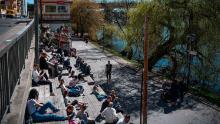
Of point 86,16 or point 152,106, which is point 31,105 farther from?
point 86,16

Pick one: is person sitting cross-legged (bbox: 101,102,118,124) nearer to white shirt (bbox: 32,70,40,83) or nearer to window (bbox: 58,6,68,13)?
white shirt (bbox: 32,70,40,83)

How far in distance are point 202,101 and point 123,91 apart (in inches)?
201

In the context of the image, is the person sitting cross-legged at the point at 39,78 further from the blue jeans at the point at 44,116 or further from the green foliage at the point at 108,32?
the green foliage at the point at 108,32

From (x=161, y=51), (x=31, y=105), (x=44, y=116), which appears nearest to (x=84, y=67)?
(x=161, y=51)

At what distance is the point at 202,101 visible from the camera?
77.6 feet

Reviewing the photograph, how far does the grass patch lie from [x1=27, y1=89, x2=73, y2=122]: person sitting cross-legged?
11.3 meters

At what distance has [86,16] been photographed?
68312 millimetres

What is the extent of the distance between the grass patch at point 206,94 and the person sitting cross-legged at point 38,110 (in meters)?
11.3

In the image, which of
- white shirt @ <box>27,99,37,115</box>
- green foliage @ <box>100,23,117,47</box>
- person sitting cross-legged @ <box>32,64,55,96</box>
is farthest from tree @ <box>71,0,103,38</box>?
white shirt @ <box>27,99,37,115</box>

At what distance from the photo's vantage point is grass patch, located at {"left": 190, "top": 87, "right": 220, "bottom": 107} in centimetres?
2439

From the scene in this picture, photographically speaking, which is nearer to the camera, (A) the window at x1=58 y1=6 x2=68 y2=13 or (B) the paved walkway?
(B) the paved walkway

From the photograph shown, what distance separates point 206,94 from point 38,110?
1405 cm

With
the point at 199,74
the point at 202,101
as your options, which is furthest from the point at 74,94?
the point at 199,74

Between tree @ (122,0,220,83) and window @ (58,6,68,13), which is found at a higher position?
window @ (58,6,68,13)
